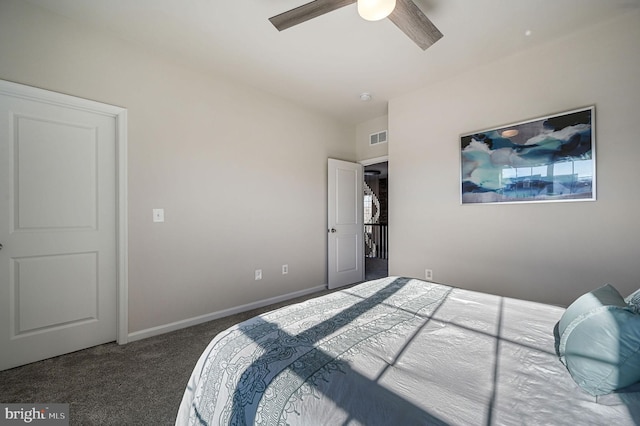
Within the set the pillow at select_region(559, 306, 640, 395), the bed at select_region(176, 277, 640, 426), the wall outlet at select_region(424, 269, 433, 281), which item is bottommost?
the wall outlet at select_region(424, 269, 433, 281)

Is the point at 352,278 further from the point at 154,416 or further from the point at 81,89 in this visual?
the point at 81,89

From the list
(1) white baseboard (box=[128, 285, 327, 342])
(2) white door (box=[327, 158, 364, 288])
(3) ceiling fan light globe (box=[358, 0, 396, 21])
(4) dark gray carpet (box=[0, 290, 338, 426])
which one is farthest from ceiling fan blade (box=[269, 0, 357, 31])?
(1) white baseboard (box=[128, 285, 327, 342])

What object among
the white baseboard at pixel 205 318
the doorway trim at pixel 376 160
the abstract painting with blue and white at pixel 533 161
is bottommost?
the white baseboard at pixel 205 318

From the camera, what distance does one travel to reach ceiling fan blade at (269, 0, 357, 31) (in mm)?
1669

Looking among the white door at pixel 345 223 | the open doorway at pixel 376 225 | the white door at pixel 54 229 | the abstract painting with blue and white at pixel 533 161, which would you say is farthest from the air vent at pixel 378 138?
the white door at pixel 54 229

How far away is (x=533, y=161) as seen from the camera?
255 centimetres

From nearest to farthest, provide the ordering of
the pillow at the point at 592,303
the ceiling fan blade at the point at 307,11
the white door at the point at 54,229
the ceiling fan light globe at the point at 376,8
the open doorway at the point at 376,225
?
the pillow at the point at 592,303
the ceiling fan light globe at the point at 376,8
the ceiling fan blade at the point at 307,11
the white door at the point at 54,229
the open doorway at the point at 376,225

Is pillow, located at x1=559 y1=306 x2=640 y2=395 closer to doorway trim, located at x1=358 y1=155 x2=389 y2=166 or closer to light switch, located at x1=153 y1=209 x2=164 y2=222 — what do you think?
light switch, located at x1=153 y1=209 x2=164 y2=222

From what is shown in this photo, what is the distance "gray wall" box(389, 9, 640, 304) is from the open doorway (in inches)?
69.3

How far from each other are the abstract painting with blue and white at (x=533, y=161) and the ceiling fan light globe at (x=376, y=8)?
72.9 inches

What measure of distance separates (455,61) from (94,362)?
4.13m

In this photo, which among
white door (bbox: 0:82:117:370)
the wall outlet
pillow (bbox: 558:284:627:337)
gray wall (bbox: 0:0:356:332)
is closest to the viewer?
pillow (bbox: 558:284:627:337)

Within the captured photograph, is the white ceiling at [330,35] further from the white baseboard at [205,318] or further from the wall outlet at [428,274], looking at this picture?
the white baseboard at [205,318]

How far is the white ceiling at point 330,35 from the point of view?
6.73 feet
